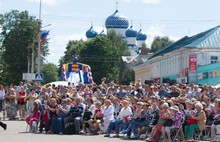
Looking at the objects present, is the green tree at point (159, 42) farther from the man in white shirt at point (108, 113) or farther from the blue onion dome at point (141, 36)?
the man in white shirt at point (108, 113)

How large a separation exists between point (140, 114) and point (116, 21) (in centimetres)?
11590

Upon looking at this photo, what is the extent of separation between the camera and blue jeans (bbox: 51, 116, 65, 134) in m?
26.3

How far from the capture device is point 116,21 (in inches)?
5487

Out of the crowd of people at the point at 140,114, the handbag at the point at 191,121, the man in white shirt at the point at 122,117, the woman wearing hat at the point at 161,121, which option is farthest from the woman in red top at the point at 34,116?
→ the handbag at the point at 191,121

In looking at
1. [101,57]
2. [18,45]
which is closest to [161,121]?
[18,45]

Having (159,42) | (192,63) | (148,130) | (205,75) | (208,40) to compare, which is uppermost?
(159,42)

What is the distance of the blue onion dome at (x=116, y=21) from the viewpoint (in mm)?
138875

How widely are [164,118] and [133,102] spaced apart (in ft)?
13.6

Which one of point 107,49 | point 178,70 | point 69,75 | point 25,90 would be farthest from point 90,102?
point 107,49

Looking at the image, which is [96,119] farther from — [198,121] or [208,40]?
[208,40]

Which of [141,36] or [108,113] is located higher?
[141,36]

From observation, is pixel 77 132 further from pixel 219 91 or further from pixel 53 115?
pixel 219 91

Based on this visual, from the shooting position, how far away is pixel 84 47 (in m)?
107

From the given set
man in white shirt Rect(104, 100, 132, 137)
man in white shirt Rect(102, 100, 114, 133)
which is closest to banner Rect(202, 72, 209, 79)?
man in white shirt Rect(102, 100, 114, 133)
